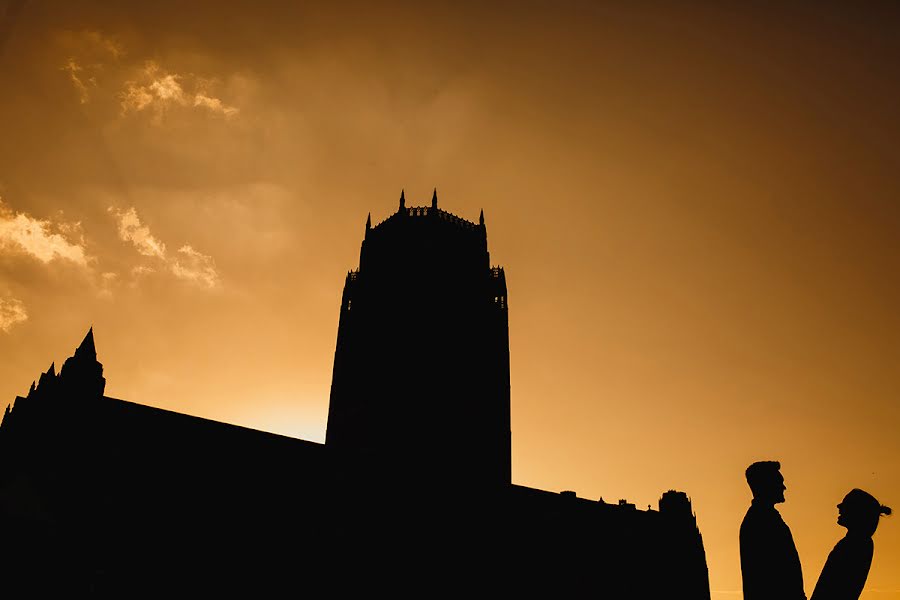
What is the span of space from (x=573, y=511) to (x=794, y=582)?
49937 millimetres

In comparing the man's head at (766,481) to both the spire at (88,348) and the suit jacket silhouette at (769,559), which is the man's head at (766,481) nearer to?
the suit jacket silhouette at (769,559)

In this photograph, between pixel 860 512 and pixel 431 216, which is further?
pixel 431 216

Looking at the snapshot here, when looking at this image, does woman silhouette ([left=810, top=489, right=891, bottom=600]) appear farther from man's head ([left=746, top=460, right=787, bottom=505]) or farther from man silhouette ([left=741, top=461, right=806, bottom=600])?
man's head ([left=746, top=460, right=787, bottom=505])

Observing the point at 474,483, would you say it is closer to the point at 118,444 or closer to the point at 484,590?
the point at 484,590

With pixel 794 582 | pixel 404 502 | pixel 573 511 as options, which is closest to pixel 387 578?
pixel 404 502

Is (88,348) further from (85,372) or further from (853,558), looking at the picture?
(853,558)

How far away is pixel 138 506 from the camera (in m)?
35.9

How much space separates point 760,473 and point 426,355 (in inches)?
1936

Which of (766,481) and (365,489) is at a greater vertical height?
(365,489)

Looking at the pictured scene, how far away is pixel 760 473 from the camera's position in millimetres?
5168

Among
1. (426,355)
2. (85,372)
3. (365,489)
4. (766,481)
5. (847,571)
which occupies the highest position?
(426,355)

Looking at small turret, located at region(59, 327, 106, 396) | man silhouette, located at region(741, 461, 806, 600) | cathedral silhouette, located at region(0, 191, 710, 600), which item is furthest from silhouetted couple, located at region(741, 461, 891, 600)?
small turret, located at region(59, 327, 106, 396)

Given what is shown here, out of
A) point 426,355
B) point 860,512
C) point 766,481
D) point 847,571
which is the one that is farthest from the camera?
point 426,355

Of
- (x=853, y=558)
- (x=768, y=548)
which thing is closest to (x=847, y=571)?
(x=853, y=558)
